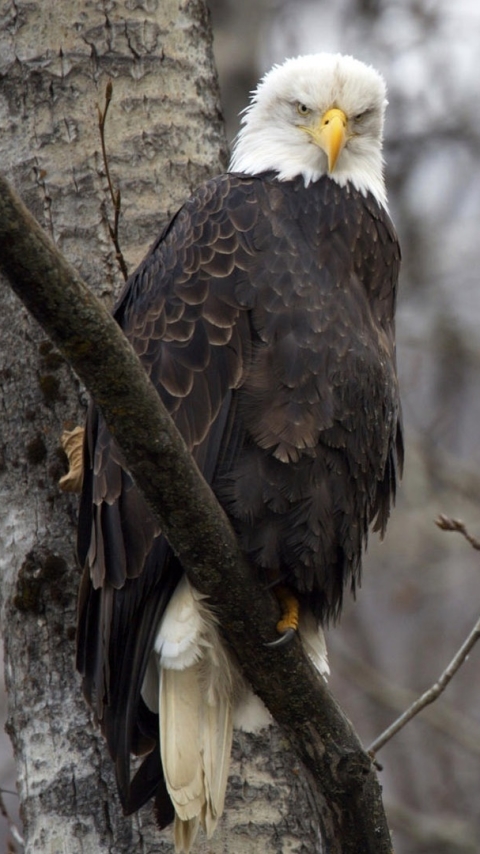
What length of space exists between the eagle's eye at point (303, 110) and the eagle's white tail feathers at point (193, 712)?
1550mm

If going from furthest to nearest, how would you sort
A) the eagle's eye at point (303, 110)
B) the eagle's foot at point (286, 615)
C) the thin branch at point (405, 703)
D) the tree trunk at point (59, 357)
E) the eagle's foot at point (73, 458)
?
the thin branch at point (405, 703) < the eagle's eye at point (303, 110) < the eagle's foot at point (73, 458) < the tree trunk at point (59, 357) < the eagle's foot at point (286, 615)

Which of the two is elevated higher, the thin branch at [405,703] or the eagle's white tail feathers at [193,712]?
the eagle's white tail feathers at [193,712]

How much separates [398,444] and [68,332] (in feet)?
5.40

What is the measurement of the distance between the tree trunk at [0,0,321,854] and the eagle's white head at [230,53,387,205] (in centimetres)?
17

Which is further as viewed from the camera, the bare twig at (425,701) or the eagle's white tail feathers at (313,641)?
the eagle's white tail feathers at (313,641)

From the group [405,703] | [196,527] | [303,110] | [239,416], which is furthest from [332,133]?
[405,703]

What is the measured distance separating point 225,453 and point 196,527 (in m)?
0.60

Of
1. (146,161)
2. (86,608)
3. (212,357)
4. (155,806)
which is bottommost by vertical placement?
(155,806)

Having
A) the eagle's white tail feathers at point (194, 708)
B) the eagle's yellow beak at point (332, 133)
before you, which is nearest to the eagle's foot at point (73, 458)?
the eagle's white tail feathers at point (194, 708)

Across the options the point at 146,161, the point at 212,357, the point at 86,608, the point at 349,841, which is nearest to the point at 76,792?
the point at 86,608

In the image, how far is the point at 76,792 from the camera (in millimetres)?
3320

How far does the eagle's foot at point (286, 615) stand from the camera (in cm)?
300

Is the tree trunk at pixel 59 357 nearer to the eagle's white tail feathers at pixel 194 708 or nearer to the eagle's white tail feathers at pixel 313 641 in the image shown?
the eagle's white tail feathers at pixel 194 708

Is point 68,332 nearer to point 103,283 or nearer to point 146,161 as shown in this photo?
point 103,283
